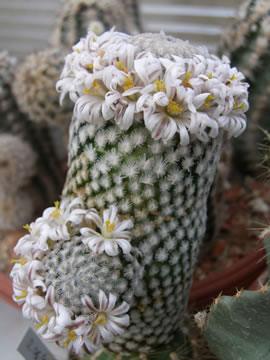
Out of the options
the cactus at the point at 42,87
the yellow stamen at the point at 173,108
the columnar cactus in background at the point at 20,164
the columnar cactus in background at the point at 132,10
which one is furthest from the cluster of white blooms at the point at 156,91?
the columnar cactus in background at the point at 132,10

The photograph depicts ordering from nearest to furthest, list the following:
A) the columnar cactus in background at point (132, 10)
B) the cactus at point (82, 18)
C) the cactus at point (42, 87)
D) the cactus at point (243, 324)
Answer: the cactus at point (243, 324), the cactus at point (42, 87), the cactus at point (82, 18), the columnar cactus in background at point (132, 10)

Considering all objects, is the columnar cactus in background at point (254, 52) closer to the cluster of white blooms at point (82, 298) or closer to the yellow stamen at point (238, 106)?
the yellow stamen at point (238, 106)

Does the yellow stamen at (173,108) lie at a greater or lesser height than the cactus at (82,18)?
lesser

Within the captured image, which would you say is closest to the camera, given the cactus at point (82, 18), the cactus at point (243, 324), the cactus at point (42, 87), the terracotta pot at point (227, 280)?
the cactus at point (243, 324)

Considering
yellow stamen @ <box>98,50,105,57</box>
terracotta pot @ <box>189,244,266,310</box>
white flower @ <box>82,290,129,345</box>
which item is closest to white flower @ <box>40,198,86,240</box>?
white flower @ <box>82,290,129,345</box>

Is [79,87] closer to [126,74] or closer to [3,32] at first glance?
[126,74]

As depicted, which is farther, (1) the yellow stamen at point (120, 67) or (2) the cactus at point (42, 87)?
(2) the cactus at point (42, 87)

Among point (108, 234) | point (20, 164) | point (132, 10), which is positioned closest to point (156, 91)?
point (108, 234)
